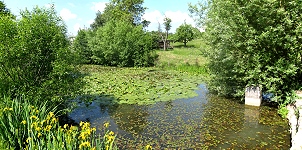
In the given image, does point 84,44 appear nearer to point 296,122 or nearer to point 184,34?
point 184,34

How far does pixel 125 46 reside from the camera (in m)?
25.3

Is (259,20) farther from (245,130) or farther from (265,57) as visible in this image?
(245,130)

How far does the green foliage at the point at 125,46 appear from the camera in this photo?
981 inches

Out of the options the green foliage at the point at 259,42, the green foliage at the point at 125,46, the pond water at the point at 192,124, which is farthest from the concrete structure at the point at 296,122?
the green foliage at the point at 125,46

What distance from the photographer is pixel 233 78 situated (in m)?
10.6

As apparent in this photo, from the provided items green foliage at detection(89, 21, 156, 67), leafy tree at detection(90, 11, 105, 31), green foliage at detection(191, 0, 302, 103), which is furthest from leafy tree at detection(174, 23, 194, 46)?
green foliage at detection(191, 0, 302, 103)

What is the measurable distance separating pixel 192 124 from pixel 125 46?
18.4 metres

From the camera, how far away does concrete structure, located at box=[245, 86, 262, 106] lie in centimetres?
994

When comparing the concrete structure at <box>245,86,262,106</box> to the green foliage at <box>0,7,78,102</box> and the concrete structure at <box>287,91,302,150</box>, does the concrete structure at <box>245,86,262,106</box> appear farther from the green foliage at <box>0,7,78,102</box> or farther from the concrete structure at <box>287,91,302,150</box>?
the green foliage at <box>0,7,78,102</box>

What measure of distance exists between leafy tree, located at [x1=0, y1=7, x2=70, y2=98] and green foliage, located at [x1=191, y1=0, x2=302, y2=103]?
6.49 m

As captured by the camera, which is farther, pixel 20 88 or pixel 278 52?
pixel 278 52

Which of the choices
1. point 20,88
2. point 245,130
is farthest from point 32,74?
point 245,130

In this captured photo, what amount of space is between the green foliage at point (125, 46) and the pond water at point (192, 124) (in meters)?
14.3

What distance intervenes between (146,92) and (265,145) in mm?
7030
